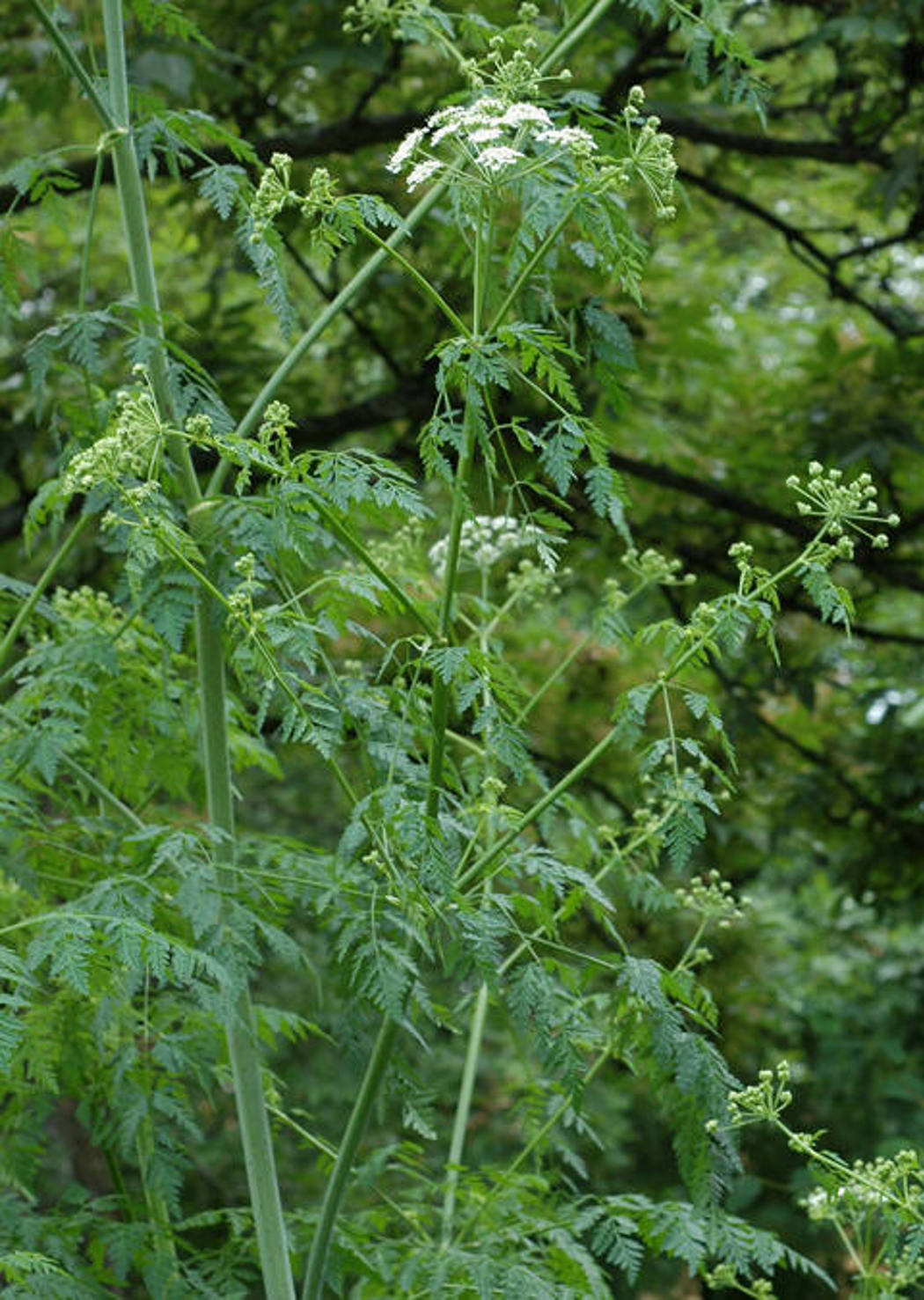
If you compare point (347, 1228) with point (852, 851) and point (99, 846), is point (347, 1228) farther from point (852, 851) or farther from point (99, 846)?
point (852, 851)

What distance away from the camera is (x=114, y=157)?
A: 2.49 metres

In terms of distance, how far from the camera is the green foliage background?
247cm

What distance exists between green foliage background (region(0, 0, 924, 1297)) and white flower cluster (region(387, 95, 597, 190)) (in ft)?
0.74

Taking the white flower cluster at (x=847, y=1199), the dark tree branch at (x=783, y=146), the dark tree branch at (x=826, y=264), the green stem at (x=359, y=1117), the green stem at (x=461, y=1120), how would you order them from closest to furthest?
the white flower cluster at (x=847, y=1199), the green stem at (x=359, y=1117), the green stem at (x=461, y=1120), the dark tree branch at (x=783, y=146), the dark tree branch at (x=826, y=264)

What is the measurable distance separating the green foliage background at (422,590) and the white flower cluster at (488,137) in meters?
0.22

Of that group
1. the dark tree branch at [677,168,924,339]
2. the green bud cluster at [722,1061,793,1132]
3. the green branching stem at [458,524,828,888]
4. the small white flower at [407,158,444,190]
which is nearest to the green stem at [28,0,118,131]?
the small white flower at [407,158,444,190]

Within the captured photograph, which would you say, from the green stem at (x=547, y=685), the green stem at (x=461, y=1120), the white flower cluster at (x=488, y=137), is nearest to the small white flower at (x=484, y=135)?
the white flower cluster at (x=488, y=137)

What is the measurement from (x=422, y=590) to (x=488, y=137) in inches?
54.6

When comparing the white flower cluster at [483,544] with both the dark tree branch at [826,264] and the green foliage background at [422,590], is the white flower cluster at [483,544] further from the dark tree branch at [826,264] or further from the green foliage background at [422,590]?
the dark tree branch at [826,264]

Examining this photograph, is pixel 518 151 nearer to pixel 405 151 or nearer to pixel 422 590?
pixel 405 151

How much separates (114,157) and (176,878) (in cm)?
100

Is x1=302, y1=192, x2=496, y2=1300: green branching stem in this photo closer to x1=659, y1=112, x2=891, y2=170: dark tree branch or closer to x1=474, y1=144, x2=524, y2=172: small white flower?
x1=474, y1=144, x2=524, y2=172: small white flower

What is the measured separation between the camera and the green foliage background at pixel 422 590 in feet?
8.11

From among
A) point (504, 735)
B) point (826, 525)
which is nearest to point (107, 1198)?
point (504, 735)
